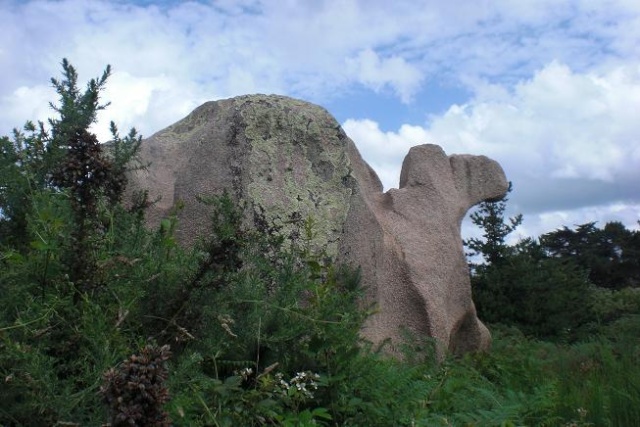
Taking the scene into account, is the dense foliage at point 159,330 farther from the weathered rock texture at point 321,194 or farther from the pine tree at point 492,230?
the pine tree at point 492,230

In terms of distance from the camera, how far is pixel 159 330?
10.2ft

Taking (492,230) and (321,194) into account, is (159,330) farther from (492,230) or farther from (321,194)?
(492,230)

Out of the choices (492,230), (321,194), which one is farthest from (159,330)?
(492,230)

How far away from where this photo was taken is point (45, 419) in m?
2.55

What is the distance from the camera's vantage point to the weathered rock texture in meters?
6.20

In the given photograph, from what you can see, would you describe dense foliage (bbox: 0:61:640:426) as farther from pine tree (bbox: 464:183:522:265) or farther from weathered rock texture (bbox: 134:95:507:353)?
pine tree (bbox: 464:183:522:265)

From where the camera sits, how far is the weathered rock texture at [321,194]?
6.20 m

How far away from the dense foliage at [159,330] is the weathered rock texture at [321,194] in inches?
63.6

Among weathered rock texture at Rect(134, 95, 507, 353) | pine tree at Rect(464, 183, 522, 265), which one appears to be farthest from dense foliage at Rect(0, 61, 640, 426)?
pine tree at Rect(464, 183, 522, 265)

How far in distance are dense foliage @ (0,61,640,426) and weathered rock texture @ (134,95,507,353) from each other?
5.30 feet

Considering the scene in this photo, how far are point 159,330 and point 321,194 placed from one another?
3.44m

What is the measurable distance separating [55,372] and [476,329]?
6.65m

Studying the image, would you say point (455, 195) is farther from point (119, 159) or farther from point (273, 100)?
point (119, 159)

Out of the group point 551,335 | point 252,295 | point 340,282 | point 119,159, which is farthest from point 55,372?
point 551,335
